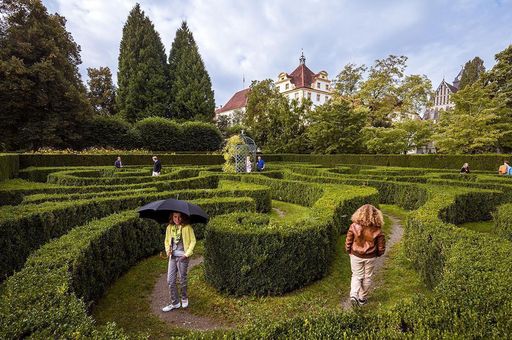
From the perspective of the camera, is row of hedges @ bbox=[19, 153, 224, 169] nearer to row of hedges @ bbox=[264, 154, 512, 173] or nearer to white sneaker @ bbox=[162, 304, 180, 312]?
row of hedges @ bbox=[264, 154, 512, 173]

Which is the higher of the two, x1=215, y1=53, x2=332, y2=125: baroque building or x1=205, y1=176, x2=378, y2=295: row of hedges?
x1=215, y1=53, x2=332, y2=125: baroque building

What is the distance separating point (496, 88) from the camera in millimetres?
29203

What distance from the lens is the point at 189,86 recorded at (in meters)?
46.0

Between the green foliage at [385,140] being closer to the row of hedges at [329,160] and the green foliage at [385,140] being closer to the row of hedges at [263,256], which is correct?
the row of hedges at [329,160]

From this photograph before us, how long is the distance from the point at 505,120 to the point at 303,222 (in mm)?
30426

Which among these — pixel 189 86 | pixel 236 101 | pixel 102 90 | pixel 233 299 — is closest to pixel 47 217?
pixel 233 299

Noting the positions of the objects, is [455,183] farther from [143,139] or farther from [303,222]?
[143,139]

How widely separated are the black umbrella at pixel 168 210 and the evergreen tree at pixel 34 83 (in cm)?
2613

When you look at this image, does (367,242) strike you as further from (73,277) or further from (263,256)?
(73,277)

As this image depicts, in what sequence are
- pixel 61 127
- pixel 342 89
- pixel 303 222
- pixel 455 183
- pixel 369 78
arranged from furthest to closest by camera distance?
pixel 342 89 < pixel 369 78 < pixel 61 127 < pixel 455 183 < pixel 303 222

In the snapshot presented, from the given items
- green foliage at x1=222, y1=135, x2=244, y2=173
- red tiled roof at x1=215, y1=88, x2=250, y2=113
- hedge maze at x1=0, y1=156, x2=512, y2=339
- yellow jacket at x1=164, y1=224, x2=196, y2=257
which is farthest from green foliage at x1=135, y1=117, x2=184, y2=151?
red tiled roof at x1=215, y1=88, x2=250, y2=113

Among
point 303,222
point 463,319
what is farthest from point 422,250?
point 463,319

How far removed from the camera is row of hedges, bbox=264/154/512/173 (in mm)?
23578

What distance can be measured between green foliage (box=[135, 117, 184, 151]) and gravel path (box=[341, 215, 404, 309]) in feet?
95.7
